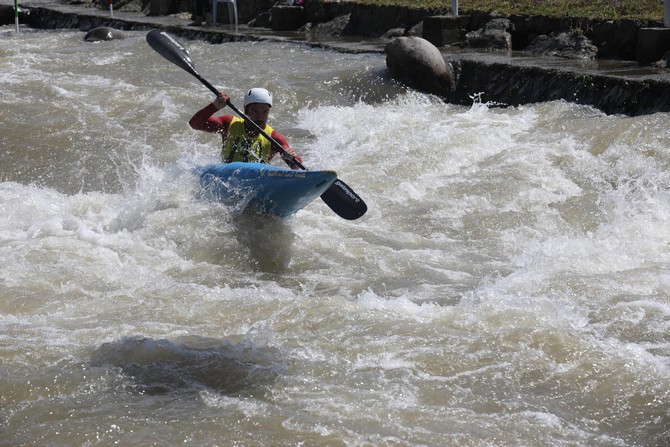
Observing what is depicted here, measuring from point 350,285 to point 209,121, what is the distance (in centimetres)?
175

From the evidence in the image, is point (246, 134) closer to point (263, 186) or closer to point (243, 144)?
point (243, 144)

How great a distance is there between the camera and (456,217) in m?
7.40

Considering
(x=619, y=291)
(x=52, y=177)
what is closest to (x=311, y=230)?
(x=619, y=291)

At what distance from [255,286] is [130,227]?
1395 millimetres

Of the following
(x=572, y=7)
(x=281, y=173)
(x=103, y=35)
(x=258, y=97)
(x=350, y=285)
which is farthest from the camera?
(x=103, y=35)

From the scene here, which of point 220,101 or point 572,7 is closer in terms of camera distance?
point 220,101

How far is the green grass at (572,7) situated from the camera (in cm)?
1269

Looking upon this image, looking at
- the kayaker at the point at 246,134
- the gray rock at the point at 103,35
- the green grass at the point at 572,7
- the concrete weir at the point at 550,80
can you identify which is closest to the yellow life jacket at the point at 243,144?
the kayaker at the point at 246,134

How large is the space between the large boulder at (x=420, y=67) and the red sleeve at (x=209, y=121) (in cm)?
499

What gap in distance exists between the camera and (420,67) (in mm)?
11484

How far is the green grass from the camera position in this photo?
12.7m

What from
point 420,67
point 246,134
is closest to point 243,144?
point 246,134

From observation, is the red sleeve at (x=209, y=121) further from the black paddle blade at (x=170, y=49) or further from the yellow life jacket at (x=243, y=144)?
the black paddle blade at (x=170, y=49)

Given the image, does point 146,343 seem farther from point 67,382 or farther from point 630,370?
point 630,370
